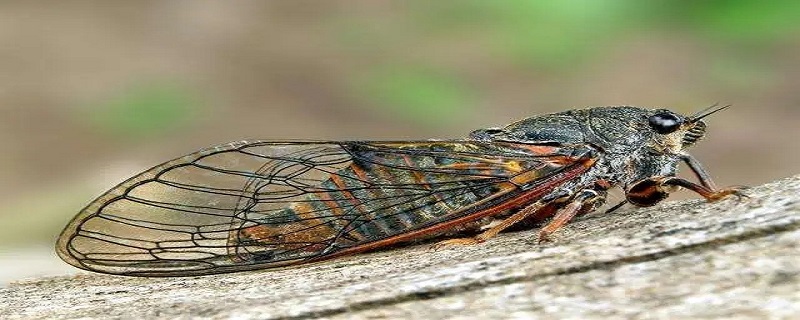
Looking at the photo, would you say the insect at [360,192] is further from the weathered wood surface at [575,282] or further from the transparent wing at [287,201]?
the weathered wood surface at [575,282]

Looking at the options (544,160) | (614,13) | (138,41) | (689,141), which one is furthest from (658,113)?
(138,41)

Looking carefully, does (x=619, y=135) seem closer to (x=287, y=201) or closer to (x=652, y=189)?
(x=652, y=189)

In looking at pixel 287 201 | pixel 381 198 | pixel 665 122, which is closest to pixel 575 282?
pixel 381 198

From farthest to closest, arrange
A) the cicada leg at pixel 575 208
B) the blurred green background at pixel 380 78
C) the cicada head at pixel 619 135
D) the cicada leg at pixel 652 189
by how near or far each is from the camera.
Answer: the blurred green background at pixel 380 78 → the cicada head at pixel 619 135 → the cicada leg at pixel 652 189 → the cicada leg at pixel 575 208

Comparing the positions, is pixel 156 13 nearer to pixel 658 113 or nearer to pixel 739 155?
pixel 739 155

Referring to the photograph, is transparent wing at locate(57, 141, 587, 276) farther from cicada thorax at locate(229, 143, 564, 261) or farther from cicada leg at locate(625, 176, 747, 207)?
cicada leg at locate(625, 176, 747, 207)

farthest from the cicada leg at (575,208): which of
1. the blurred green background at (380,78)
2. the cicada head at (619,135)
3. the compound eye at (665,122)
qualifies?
the blurred green background at (380,78)

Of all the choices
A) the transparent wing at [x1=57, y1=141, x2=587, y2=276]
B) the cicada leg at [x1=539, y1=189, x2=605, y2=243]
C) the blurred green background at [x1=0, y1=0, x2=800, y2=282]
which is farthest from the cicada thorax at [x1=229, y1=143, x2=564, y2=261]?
the blurred green background at [x1=0, y1=0, x2=800, y2=282]
